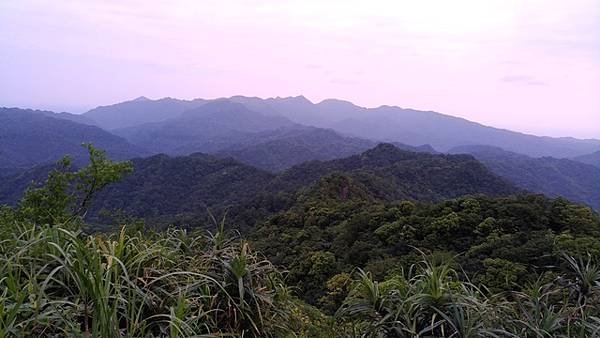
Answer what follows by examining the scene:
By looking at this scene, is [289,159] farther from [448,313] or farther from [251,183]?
[448,313]

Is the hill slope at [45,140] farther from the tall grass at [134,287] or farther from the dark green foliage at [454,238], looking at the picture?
the tall grass at [134,287]

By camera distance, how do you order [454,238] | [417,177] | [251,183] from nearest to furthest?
[454,238] < [417,177] < [251,183]

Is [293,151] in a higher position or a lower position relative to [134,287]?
lower

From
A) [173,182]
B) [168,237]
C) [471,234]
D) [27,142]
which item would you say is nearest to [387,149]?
[173,182]

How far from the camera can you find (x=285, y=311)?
286 cm

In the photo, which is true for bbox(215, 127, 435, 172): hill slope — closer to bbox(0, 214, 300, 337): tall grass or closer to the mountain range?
the mountain range

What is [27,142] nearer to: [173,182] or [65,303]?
[173,182]

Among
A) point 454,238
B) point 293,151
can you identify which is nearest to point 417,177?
point 454,238

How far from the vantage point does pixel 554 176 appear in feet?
273

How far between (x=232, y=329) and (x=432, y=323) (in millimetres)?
1149

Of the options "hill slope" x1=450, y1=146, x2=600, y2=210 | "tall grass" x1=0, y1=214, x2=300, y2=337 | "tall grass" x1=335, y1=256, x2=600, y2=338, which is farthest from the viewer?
"hill slope" x1=450, y1=146, x2=600, y2=210

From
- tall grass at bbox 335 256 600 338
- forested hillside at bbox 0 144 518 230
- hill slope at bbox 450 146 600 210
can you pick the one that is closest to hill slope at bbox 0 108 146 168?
forested hillside at bbox 0 144 518 230

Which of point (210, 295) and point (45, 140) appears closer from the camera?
point (210, 295)

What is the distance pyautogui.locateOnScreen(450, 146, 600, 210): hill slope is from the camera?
7406 cm
